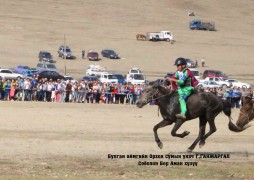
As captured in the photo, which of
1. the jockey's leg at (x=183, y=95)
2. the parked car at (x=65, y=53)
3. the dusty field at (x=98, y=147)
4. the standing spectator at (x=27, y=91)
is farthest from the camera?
the parked car at (x=65, y=53)

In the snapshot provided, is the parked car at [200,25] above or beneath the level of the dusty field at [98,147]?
above

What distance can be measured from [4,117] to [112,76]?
1230 inches

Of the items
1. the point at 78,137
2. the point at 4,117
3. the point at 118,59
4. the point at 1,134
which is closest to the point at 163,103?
the point at 78,137

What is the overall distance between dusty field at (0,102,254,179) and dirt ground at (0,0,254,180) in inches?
0.8

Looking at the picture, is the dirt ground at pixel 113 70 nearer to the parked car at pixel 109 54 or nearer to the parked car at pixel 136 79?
the parked car at pixel 109 54

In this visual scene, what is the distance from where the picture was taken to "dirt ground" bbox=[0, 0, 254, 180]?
47.1ft

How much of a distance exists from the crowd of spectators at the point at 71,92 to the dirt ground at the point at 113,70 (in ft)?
10.1

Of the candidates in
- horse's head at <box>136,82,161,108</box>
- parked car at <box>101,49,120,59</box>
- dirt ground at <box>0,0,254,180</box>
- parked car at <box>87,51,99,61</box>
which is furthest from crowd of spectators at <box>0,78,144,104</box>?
parked car at <box>101,49,120,59</box>

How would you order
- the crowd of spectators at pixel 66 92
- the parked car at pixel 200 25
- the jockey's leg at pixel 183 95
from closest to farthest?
the jockey's leg at pixel 183 95, the crowd of spectators at pixel 66 92, the parked car at pixel 200 25

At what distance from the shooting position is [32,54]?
8006cm

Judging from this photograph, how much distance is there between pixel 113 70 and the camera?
238 feet

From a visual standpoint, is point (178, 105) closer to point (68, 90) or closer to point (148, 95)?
point (148, 95)

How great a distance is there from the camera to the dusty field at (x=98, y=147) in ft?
44.3

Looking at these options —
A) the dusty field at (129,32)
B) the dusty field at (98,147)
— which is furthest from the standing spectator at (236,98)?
the dusty field at (129,32)
